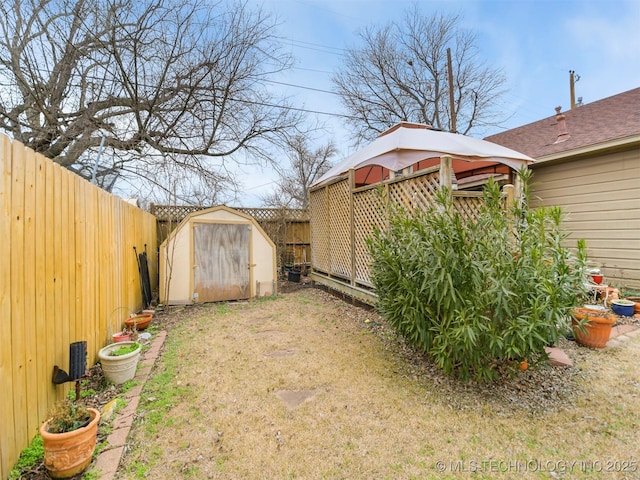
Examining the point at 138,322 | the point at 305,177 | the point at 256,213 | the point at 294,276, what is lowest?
the point at 138,322

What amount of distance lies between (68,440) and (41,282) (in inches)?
40.8

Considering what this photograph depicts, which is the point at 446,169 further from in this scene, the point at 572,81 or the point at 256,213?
the point at 572,81

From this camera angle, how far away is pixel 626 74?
929 cm

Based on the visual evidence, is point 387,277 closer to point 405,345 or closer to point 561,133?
point 405,345

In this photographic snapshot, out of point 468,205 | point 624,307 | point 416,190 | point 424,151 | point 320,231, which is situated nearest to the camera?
point 468,205

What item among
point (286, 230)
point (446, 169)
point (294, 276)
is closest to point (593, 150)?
point (446, 169)

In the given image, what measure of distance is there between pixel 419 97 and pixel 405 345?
13.4m

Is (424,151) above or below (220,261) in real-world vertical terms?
above

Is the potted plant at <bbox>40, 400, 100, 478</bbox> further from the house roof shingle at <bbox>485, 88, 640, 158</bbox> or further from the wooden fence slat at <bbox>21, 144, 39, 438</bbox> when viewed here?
the house roof shingle at <bbox>485, 88, 640, 158</bbox>

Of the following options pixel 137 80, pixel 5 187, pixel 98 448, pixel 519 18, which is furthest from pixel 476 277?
pixel 519 18

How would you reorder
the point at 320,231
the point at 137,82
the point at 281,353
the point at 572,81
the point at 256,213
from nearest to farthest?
the point at 281,353 → the point at 137,82 → the point at 320,231 → the point at 256,213 → the point at 572,81

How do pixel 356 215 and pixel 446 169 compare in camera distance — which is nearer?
pixel 446 169

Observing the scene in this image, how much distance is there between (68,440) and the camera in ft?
5.56

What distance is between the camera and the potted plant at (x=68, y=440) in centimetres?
168
